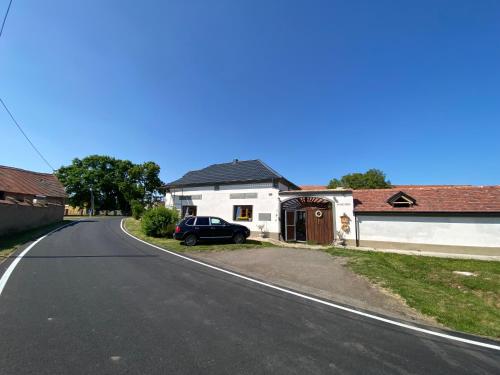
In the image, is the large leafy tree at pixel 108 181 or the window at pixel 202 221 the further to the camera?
the large leafy tree at pixel 108 181

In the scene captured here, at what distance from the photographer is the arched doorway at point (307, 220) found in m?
17.7

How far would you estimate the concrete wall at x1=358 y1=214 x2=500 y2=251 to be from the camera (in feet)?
48.2

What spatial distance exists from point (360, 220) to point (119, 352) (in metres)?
16.4

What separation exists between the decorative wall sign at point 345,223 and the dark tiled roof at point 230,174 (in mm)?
5070

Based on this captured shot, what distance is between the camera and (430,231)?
51.7 feet

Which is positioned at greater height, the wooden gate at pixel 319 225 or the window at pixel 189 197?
the window at pixel 189 197

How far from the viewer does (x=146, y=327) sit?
4281mm

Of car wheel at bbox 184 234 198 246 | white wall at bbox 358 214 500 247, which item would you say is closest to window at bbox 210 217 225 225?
car wheel at bbox 184 234 198 246

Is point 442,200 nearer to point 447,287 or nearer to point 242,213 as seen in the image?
point 447,287

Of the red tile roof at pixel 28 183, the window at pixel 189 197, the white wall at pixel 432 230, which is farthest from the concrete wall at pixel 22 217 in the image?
the white wall at pixel 432 230

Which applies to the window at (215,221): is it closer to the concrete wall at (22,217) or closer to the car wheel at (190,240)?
the car wheel at (190,240)

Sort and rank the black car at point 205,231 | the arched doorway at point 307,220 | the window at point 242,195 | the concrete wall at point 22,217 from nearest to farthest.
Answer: the black car at point 205,231 < the concrete wall at point 22,217 < the arched doorway at point 307,220 < the window at point 242,195

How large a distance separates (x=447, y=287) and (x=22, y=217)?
24994mm

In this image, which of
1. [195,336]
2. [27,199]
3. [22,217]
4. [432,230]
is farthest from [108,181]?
[195,336]
